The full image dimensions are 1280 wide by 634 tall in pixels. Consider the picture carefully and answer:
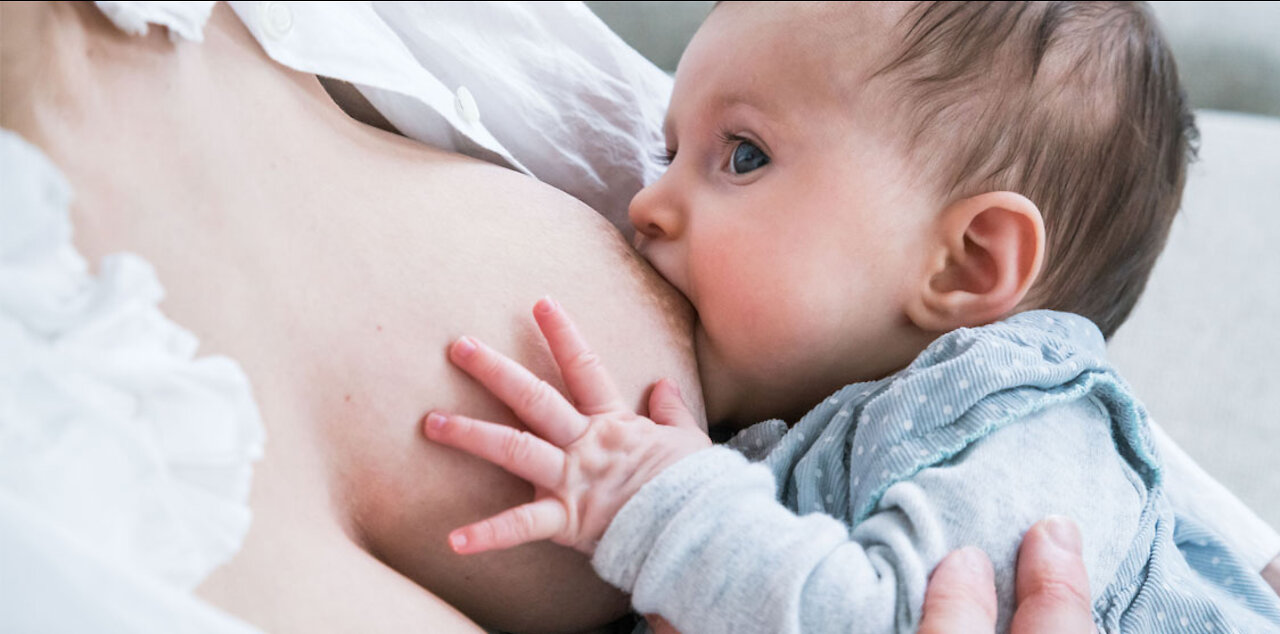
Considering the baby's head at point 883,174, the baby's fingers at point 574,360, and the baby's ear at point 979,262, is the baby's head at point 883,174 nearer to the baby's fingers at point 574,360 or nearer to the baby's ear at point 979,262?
the baby's ear at point 979,262

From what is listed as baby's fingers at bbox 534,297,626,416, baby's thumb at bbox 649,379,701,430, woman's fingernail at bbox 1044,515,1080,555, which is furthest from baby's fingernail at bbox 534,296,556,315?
woman's fingernail at bbox 1044,515,1080,555

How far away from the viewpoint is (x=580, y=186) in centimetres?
95

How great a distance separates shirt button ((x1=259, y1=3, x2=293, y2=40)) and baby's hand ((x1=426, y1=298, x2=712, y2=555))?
9.2 inches

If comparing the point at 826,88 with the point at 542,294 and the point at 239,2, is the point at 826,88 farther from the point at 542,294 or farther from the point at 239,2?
the point at 239,2

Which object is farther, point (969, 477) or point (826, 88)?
point (826, 88)

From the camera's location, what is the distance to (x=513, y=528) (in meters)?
0.63

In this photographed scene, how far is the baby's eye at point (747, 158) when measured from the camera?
824mm

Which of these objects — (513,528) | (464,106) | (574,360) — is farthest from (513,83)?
(513,528)

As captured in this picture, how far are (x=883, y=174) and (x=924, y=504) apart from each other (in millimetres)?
262

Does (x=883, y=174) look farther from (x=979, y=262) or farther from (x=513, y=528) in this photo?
(x=513, y=528)

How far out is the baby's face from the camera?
792 millimetres

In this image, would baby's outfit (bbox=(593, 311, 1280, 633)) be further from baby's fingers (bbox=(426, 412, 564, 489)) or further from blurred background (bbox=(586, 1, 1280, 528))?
blurred background (bbox=(586, 1, 1280, 528))

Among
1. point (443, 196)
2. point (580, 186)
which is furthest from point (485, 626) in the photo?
point (580, 186)

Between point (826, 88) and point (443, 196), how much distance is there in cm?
30
